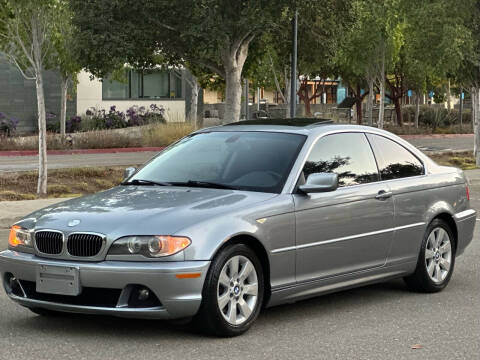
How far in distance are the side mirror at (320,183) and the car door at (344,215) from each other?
99mm

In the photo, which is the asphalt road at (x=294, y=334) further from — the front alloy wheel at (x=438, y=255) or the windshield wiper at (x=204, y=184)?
the windshield wiper at (x=204, y=184)

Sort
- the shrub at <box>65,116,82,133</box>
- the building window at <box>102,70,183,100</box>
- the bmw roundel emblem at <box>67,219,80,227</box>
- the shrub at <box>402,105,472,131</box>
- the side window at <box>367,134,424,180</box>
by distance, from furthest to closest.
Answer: the shrub at <box>402,105,472,131</box>, the building window at <box>102,70,183,100</box>, the shrub at <box>65,116,82,133</box>, the side window at <box>367,134,424,180</box>, the bmw roundel emblem at <box>67,219,80,227</box>

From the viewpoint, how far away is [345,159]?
26.0 feet

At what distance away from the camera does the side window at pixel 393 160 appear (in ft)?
27.2

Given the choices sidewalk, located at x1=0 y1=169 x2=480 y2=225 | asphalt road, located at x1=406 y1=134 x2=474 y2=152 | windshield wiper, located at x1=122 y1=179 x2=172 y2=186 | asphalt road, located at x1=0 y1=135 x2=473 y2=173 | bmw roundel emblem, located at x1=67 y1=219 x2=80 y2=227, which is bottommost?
sidewalk, located at x1=0 y1=169 x2=480 y2=225

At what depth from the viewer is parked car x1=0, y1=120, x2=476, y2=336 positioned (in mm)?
6340

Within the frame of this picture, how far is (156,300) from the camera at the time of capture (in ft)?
20.9

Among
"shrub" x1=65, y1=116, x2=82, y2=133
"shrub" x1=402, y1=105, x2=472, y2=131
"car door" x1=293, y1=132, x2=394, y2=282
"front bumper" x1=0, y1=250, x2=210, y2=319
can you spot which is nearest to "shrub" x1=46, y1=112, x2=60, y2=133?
"shrub" x1=65, y1=116, x2=82, y2=133

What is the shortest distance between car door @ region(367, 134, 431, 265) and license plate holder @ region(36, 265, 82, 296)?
2846 mm

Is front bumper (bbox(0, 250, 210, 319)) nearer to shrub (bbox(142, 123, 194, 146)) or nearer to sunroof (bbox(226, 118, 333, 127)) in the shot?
sunroof (bbox(226, 118, 333, 127))

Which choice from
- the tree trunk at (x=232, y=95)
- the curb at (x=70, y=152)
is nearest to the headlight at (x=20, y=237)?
the tree trunk at (x=232, y=95)

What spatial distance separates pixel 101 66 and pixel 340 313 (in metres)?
20.0

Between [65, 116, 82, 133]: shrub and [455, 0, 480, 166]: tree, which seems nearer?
[455, 0, 480, 166]: tree

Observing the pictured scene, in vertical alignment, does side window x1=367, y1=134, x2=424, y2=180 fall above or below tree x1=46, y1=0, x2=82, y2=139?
below
